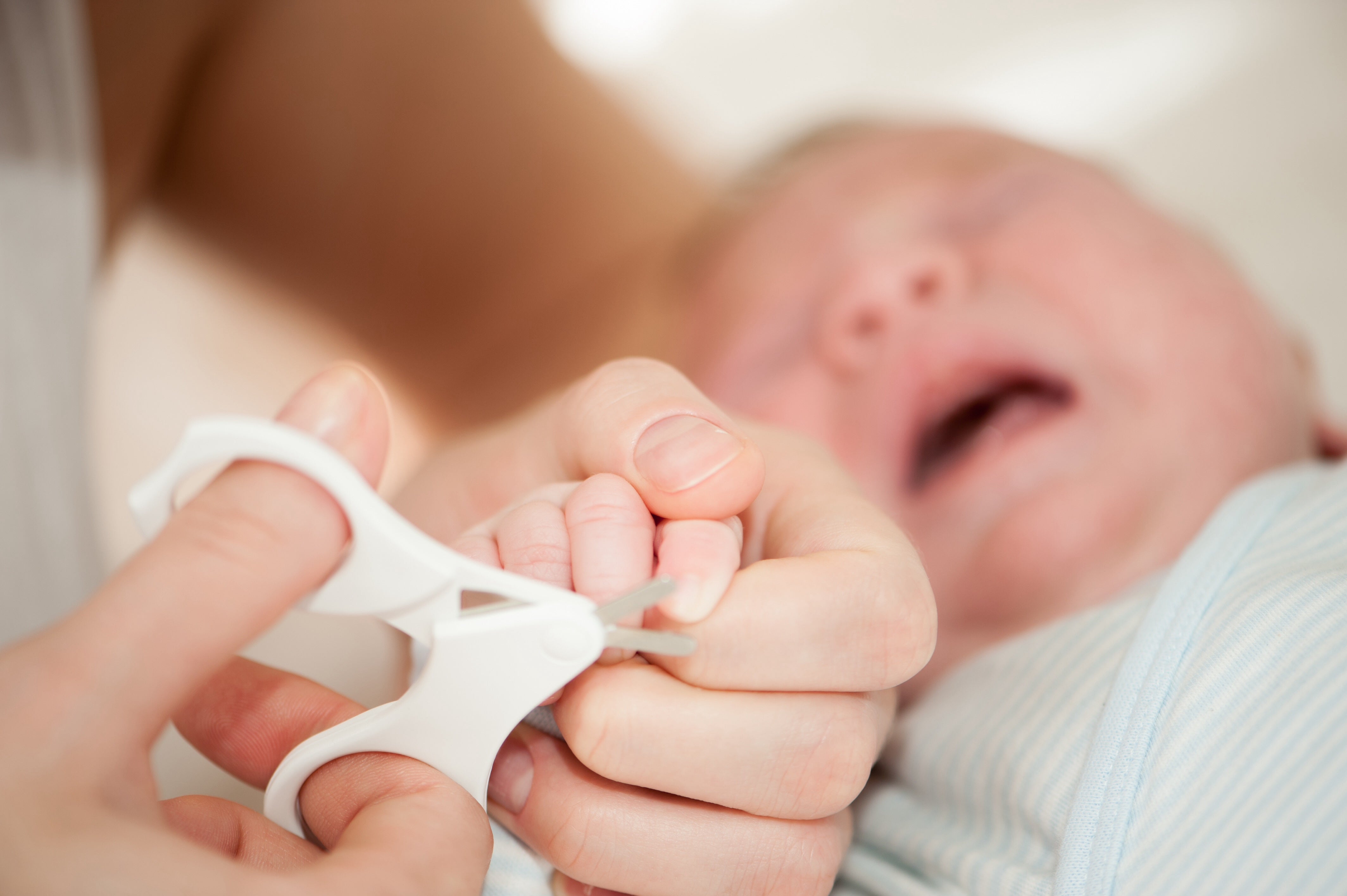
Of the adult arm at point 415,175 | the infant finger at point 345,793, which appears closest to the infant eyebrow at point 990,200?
the adult arm at point 415,175

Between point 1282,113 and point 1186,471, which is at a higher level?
point 1282,113

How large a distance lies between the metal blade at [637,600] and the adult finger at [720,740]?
0.05 m

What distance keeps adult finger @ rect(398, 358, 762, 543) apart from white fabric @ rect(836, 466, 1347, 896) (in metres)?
0.23

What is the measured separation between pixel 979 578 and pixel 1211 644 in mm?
280

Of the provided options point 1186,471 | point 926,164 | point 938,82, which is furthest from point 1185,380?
point 938,82

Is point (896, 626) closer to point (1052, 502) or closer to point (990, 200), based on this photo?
point (1052, 502)

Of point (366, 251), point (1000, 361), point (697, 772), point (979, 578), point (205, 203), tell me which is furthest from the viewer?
point (366, 251)

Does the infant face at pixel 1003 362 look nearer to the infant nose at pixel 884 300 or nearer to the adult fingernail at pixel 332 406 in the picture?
the infant nose at pixel 884 300

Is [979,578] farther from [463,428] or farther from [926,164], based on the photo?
[463,428]

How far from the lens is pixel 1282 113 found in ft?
4.63

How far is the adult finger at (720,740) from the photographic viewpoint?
1.27 ft

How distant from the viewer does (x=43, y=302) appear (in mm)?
833

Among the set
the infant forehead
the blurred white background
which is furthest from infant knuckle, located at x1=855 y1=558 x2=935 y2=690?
the infant forehead

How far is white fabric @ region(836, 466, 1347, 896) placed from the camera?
397mm
